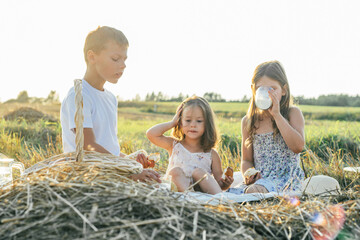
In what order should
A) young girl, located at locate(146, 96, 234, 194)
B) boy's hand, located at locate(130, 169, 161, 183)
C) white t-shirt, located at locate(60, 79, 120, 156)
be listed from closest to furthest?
boy's hand, located at locate(130, 169, 161, 183)
white t-shirt, located at locate(60, 79, 120, 156)
young girl, located at locate(146, 96, 234, 194)

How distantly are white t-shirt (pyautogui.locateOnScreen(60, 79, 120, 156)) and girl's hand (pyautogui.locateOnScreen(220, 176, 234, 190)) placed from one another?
1.06 meters

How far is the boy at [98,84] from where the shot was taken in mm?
3264

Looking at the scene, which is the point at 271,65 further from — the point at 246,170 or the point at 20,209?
the point at 20,209

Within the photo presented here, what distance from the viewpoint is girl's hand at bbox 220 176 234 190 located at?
12.0 feet

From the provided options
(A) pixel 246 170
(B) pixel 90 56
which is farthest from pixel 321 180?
(B) pixel 90 56

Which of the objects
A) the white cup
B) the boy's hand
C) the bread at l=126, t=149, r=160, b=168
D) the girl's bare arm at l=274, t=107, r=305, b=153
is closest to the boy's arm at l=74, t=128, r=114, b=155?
the bread at l=126, t=149, r=160, b=168

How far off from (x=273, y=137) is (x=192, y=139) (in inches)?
32.6

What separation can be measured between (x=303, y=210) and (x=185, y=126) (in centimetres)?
198

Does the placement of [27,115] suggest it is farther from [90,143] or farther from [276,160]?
[276,160]

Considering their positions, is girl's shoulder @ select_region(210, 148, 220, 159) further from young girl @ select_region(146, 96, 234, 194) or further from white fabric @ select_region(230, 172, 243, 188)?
white fabric @ select_region(230, 172, 243, 188)

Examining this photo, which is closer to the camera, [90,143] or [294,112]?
[90,143]

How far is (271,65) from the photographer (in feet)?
12.6

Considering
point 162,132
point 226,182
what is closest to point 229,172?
point 226,182

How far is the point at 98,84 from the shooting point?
138 inches
